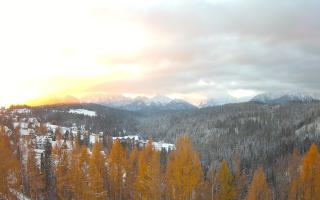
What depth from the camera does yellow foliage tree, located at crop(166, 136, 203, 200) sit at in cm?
5575

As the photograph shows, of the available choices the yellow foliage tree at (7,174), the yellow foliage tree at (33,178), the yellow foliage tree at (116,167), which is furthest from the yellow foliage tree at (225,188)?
the yellow foliage tree at (7,174)

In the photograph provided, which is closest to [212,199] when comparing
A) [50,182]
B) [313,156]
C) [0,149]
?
[313,156]

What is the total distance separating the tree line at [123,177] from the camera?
56.2 m

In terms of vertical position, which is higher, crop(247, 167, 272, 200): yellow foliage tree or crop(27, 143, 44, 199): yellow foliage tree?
crop(27, 143, 44, 199): yellow foliage tree

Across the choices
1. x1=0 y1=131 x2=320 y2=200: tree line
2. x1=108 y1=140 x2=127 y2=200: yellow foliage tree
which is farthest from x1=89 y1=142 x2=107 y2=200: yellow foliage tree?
x1=108 y1=140 x2=127 y2=200: yellow foliage tree

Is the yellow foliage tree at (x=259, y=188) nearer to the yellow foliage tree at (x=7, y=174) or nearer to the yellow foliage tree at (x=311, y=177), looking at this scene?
the yellow foliage tree at (x=311, y=177)

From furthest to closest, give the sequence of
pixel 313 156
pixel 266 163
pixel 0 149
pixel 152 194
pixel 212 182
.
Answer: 1. pixel 266 163
2. pixel 212 182
3. pixel 313 156
4. pixel 152 194
5. pixel 0 149

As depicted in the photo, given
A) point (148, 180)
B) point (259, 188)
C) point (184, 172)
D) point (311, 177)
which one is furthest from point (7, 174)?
point (311, 177)

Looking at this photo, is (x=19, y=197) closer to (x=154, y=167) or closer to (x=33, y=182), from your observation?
(x=33, y=182)

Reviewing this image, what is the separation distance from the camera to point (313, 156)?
2482 inches

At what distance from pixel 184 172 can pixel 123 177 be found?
19.4 m

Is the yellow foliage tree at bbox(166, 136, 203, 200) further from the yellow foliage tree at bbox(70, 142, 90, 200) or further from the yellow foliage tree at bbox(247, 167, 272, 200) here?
the yellow foliage tree at bbox(247, 167, 272, 200)

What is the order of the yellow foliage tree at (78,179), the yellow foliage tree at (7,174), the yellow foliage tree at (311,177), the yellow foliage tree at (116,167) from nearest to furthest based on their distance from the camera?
the yellow foliage tree at (7,174), the yellow foliage tree at (78,179), the yellow foliage tree at (311,177), the yellow foliage tree at (116,167)

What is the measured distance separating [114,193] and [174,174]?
1851 centimetres
